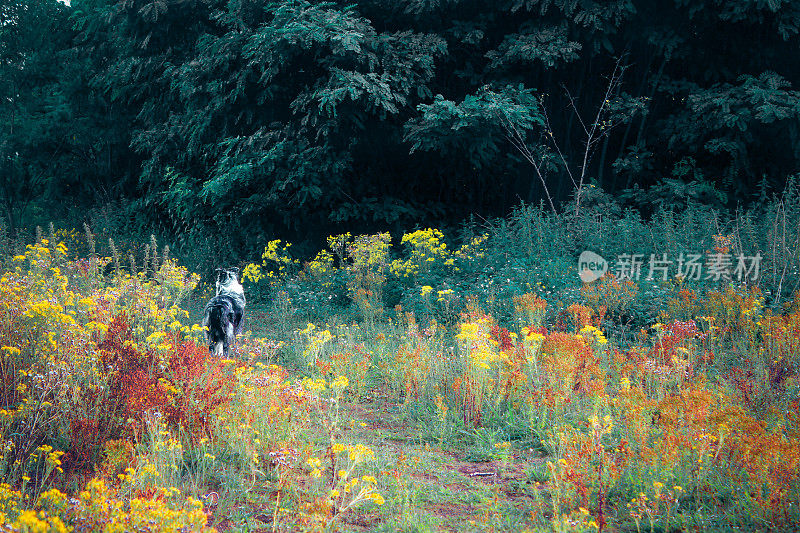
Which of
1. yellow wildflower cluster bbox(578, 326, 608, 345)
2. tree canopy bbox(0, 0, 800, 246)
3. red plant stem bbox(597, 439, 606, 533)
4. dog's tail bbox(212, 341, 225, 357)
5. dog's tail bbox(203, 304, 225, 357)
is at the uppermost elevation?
tree canopy bbox(0, 0, 800, 246)

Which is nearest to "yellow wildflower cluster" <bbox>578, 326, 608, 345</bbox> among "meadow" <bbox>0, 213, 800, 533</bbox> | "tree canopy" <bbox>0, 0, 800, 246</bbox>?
"meadow" <bbox>0, 213, 800, 533</bbox>

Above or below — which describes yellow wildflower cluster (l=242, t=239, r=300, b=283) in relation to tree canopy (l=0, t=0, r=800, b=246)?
below

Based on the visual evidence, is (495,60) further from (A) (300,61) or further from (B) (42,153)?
(B) (42,153)

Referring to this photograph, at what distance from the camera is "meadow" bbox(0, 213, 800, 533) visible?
10.6 ft

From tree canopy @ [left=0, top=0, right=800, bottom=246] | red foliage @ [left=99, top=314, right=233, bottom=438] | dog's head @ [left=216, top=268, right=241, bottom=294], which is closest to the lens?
red foliage @ [left=99, top=314, right=233, bottom=438]

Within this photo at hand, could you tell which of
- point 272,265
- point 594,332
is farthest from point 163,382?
point 272,265

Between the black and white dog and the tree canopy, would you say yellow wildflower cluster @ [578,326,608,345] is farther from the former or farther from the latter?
the tree canopy

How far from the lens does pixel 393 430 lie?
16.0ft

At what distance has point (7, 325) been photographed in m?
4.22

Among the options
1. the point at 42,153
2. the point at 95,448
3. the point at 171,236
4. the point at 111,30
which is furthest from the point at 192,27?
the point at 95,448

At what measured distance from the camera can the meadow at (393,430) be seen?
3.22 metres

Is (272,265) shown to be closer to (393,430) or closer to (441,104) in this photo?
(441,104)

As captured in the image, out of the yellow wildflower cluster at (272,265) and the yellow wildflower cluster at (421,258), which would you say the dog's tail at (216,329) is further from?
the yellow wildflower cluster at (421,258)

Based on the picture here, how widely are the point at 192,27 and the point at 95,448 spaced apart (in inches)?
504
